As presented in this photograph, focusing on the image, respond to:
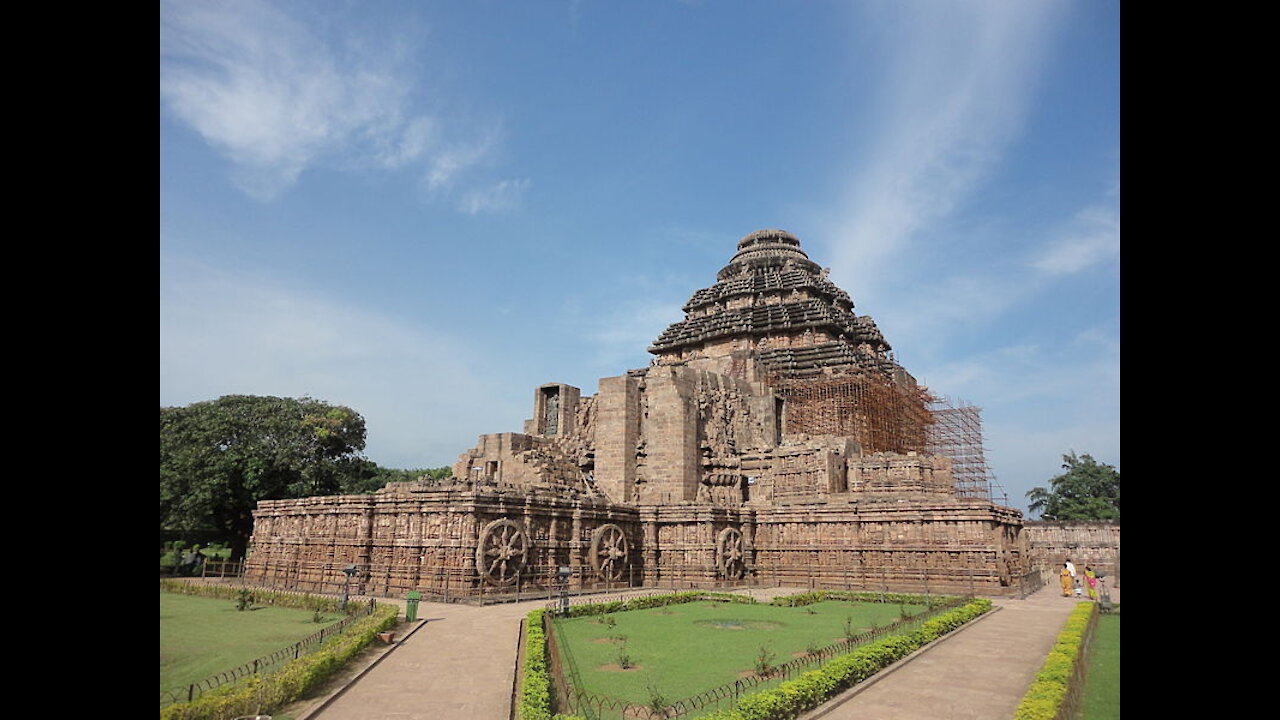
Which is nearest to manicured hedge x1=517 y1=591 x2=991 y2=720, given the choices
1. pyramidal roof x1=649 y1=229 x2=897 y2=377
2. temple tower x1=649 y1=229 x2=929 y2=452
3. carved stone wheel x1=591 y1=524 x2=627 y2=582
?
carved stone wheel x1=591 y1=524 x2=627 y2=582

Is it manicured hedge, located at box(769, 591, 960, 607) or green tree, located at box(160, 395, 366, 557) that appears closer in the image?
manicured hedge, located at box(769, 591, 960, 607)

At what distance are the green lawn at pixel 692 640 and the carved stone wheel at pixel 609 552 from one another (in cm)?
556

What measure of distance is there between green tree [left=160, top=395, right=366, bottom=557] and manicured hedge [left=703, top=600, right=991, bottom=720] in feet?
117

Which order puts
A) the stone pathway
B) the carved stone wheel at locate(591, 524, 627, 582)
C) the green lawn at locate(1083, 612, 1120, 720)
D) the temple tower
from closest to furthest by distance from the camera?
the stone pathway, the green lawn at locate(1083, 612, 1120, 720), the carved stone wheel at locate(591, 524, 627, 582), the temple tower

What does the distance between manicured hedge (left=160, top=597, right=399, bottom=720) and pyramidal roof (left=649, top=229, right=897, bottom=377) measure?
40464mm

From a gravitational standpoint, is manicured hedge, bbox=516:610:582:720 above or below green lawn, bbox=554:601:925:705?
above

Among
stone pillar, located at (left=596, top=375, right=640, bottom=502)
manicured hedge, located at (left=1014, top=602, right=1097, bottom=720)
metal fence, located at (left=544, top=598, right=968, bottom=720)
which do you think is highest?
stone pillar, located at (left=596, top=375, right=640, bottom=502)

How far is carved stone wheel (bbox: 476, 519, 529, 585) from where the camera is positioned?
24766 millimetres

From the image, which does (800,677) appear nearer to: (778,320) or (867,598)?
(867,598)

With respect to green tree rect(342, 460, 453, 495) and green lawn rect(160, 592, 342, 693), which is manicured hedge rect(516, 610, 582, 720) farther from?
green tree rect(342, 460, 453, 495)

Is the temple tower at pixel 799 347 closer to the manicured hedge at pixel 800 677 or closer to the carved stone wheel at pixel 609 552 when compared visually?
the carved stone wheel at pixel 609 552

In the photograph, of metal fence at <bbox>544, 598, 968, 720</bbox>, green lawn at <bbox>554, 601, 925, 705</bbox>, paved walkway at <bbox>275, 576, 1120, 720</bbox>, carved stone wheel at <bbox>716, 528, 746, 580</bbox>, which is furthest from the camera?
carved stone wheel at <bbox>716, 528, 746, 580</bbox>

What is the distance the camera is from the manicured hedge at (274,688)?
30.8 ft
